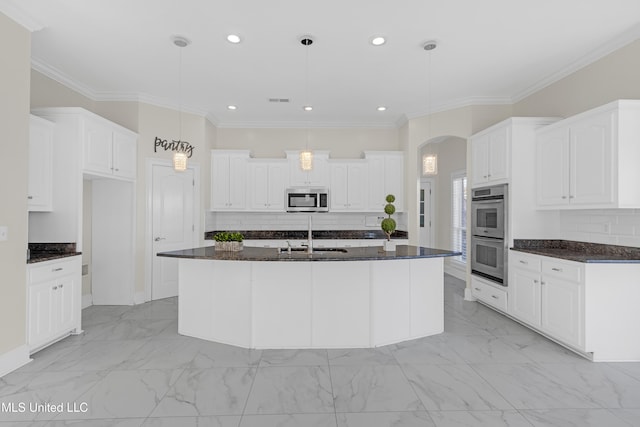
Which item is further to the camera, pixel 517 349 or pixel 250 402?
pixel 517 349

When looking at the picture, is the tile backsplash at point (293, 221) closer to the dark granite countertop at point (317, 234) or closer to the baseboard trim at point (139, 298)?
the dark granite countertop at point (317, 234)

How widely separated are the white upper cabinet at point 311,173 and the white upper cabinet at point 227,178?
0.84 metres

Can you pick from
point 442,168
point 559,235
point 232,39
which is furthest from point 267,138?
point 559,235

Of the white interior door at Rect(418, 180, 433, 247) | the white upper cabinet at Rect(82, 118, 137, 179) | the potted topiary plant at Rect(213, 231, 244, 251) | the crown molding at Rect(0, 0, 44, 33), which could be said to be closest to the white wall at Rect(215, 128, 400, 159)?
the white interior door at Rect(418, 180, 433, 247)

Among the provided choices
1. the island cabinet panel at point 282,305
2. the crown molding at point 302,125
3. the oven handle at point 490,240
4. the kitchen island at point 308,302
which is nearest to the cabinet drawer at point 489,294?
the oven handle at point 490,240

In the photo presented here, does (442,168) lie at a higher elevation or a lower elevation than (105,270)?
higher

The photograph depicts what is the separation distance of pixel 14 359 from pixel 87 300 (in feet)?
6.89

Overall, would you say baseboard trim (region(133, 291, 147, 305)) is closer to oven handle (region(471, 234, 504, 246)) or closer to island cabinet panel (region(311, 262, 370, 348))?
island cabinet panel (region(311, 262, 370, 348))

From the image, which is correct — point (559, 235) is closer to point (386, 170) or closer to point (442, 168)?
point (386, 170)

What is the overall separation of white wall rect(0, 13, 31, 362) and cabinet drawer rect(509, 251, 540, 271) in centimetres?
506

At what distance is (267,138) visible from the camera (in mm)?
6664

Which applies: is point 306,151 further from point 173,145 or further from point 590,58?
point 590,58

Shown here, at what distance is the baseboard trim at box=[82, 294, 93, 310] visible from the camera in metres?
4.83

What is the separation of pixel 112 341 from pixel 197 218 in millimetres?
2511
